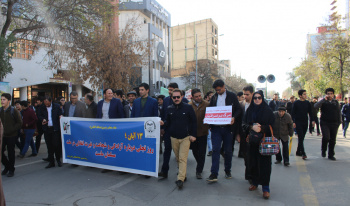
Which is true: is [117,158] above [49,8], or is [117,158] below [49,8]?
below

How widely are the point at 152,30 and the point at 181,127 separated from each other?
118ft

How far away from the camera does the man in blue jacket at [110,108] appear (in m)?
6.57

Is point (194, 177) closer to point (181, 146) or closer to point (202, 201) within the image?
point (181, 146)

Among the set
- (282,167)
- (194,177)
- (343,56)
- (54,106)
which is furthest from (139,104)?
(343,56)

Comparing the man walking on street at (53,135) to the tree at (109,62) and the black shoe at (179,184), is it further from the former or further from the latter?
the tree at (109,62)

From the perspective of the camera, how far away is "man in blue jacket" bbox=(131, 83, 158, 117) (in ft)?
19.9

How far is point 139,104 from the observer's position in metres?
6.16

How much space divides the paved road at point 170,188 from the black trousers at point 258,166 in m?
0.28

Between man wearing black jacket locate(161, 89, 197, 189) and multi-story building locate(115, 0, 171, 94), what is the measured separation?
30.4 m

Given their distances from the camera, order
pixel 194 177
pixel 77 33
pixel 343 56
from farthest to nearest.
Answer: pixel 343 56 < pixel 77 33 < pixel 194 177

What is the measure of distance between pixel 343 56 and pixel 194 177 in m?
23.2

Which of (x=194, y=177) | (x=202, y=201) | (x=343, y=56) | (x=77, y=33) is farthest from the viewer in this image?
(x=343, y=56)

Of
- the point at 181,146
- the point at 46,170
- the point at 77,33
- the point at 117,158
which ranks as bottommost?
the point at 46,170

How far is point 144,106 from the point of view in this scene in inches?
241
